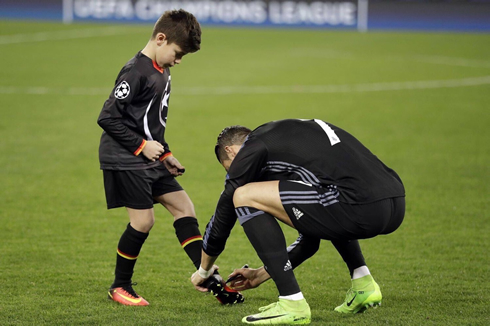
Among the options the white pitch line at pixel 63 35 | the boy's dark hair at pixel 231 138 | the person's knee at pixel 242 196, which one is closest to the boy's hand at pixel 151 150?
the boy's dark hair at pixel 231 138

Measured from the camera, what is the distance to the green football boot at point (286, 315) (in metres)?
3.69

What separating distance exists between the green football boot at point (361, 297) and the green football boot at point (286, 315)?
1.22ft

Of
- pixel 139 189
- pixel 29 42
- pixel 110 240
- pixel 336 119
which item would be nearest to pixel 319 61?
pixel 336 119

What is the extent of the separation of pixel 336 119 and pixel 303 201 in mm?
7756

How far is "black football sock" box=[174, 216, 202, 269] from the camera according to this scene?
14.5 feet

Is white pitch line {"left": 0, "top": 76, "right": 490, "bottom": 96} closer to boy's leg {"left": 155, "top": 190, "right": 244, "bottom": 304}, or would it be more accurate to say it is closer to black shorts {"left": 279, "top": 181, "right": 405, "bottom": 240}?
boy's leg {"left": 155, "top": 190, "right": 244, "bottom": 304}

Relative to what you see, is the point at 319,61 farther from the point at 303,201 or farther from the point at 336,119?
the point at 303,201

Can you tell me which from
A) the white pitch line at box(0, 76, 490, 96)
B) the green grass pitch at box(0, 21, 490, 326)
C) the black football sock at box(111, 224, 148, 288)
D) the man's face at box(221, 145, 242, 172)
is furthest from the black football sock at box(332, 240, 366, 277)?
the white pitch line at box(0, 76, 490, 96)

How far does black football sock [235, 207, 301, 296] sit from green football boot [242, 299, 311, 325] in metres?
0.06

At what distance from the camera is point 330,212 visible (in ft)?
12.1

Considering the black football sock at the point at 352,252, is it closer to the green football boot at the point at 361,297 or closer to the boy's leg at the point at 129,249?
the green football boot at the point at 361,297

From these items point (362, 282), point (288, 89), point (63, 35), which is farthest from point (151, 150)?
point (63, 35)

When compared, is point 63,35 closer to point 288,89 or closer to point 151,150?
point 288,89

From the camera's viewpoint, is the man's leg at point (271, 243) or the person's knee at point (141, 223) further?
the person's knee at point (141, 223)
